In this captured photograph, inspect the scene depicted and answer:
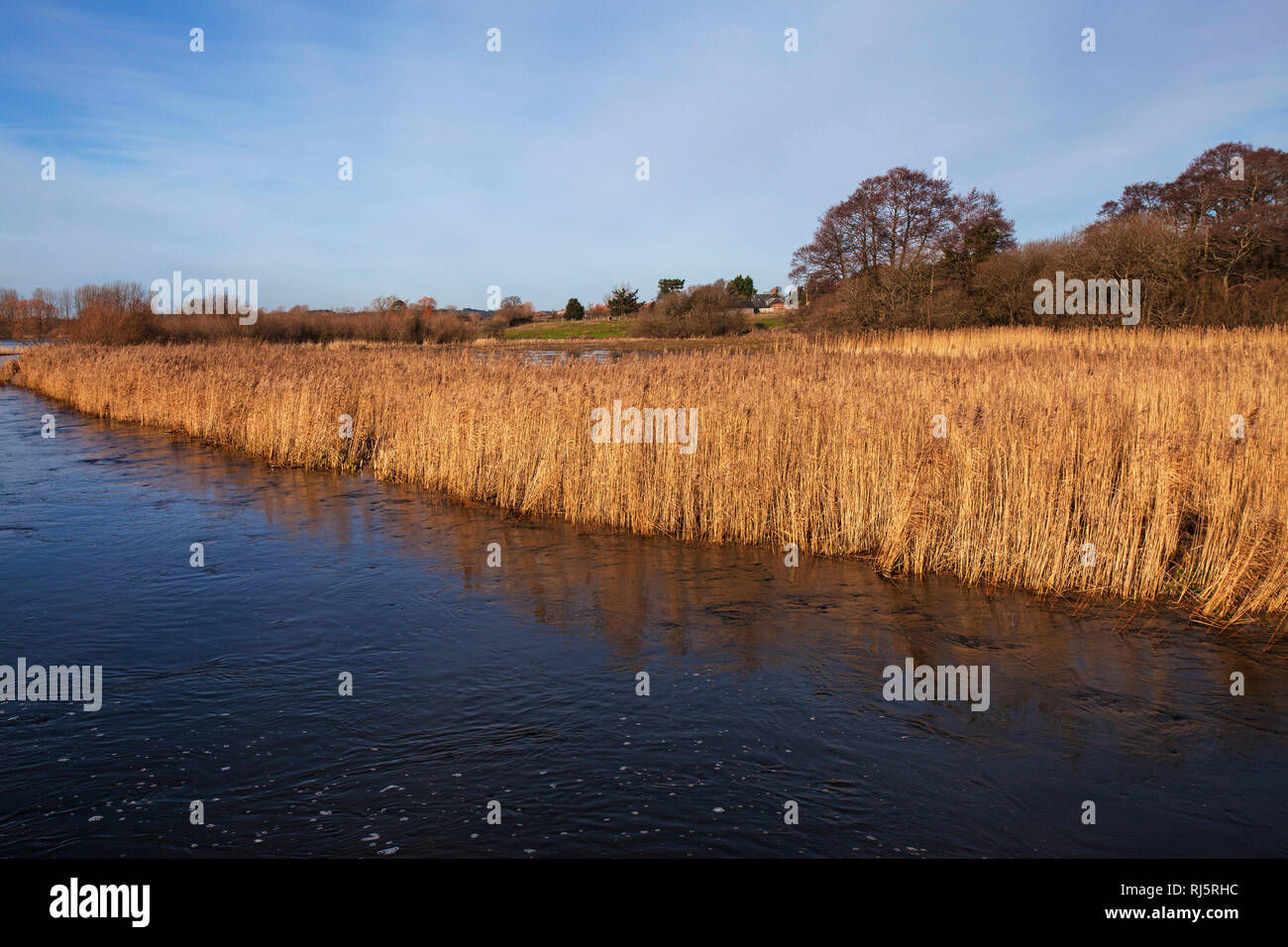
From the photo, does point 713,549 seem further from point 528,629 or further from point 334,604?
point 334,604

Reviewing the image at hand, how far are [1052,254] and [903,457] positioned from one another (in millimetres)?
26820

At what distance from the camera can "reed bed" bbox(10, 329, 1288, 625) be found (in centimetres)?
757

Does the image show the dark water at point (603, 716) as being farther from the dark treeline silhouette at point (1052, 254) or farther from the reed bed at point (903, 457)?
the dark treeline silhouette at point (1052, 254)

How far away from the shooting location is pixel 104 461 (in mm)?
15719

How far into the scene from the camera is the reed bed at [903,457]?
7574 millimetres

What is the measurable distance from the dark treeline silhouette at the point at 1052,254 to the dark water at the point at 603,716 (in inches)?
918

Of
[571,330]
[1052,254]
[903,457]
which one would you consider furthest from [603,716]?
[571,330]

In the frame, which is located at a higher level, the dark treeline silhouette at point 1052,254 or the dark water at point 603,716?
the dark treeline silhouette at point 1052,254

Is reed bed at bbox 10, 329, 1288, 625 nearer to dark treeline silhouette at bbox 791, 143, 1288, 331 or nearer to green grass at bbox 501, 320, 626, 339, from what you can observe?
dark treeline silhouette at bbox 791, 143, 1288, 331

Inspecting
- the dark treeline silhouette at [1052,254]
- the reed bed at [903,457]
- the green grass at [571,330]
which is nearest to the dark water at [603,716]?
the reed bed at [903,457]

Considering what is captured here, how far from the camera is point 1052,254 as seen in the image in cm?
3091

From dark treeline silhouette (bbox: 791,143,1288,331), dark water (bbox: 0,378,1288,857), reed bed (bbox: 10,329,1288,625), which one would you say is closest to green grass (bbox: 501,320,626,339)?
dark treeline silhouette (bbox: 791,143,1288,331)
